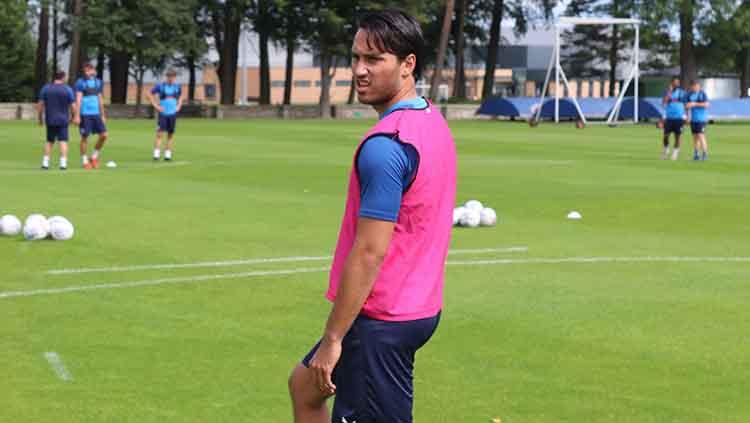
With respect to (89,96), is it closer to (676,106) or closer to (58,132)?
(58,132)

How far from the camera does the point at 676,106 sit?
3111cm

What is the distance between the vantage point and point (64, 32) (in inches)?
2847

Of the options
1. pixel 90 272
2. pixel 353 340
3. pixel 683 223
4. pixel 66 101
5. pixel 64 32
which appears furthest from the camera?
pixel 64 32

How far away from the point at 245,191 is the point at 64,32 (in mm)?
53859

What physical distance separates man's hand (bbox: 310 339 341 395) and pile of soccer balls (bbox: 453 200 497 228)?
11339mm

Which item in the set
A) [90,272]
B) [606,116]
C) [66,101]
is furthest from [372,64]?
[606,116]

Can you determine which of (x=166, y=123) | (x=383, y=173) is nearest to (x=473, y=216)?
(x=383, y=173)

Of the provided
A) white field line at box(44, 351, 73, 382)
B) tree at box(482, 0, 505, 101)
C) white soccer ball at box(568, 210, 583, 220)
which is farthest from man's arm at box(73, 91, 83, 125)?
tree at box(482, 0, 505, 101)

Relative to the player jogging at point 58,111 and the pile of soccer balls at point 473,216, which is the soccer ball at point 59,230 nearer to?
the pile of soccer balls at point 473,216

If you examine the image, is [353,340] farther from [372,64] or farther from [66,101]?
[66,101]

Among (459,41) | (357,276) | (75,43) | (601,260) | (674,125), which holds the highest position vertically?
(459,41)

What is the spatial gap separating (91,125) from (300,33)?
154ft

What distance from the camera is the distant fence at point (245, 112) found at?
6150 cm

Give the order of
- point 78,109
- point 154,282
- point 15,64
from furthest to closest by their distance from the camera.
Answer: point 15,64 → point 78,109 → point 154,282
